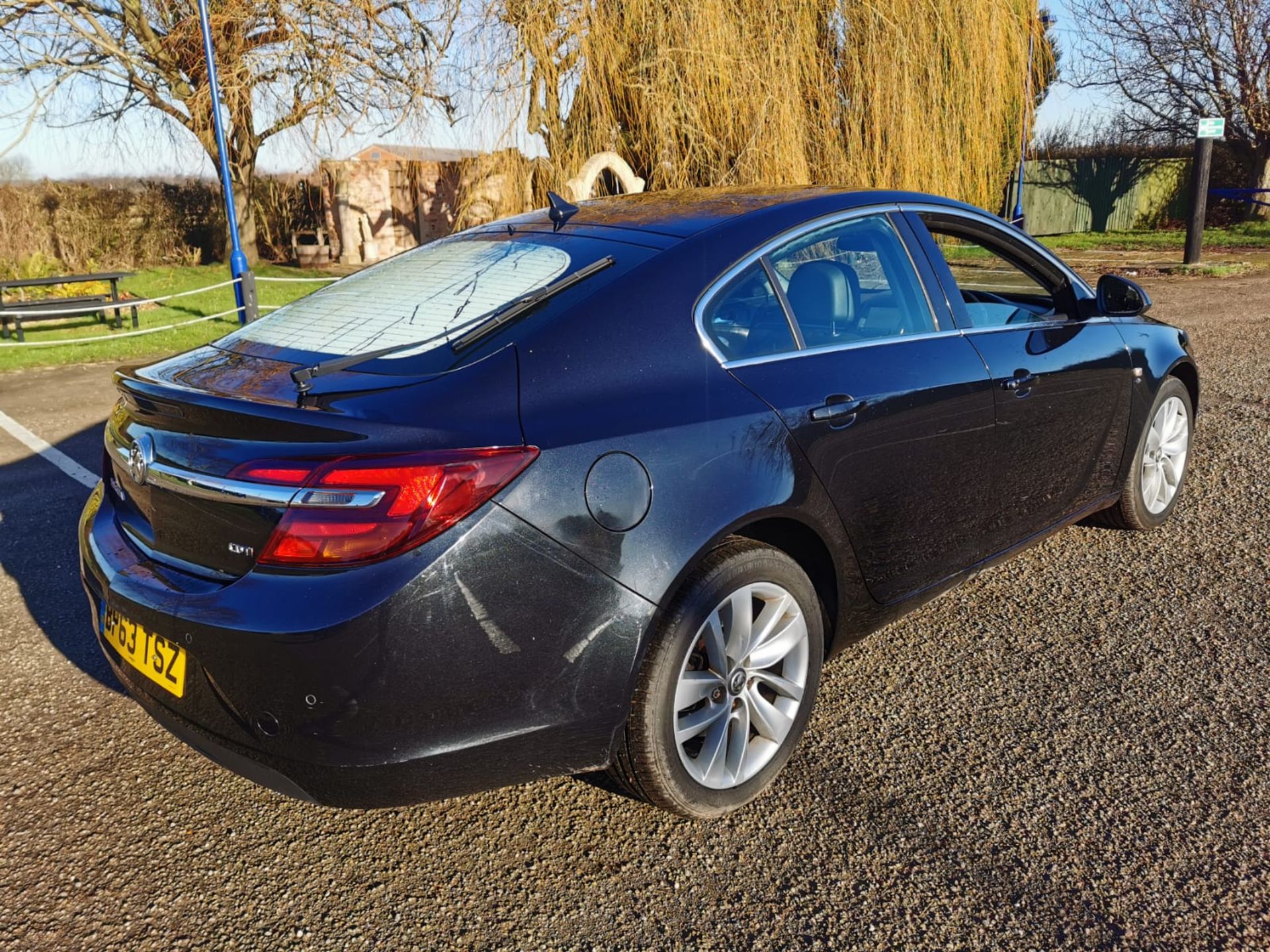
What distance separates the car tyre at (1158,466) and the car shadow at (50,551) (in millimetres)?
4060

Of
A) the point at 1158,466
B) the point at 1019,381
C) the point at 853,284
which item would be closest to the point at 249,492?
the point at 853,284

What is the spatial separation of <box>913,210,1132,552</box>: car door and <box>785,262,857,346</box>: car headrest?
1.27ft

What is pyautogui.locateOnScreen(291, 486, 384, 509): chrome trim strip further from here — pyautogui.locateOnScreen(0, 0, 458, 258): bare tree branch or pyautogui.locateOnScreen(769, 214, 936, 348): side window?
pyautogui.locateOnScreen(0, 0, 458, 258): bare tree branch

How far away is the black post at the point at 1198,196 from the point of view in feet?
48.5

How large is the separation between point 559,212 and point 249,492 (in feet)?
4.84

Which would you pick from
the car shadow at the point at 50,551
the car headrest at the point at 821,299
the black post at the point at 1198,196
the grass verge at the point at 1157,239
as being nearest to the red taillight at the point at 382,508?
the car headrest at the point at 821,299

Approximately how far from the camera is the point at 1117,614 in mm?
3693

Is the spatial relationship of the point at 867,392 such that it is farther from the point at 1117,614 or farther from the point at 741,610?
the point at 1117,614

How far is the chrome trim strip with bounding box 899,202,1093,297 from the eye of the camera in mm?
3369

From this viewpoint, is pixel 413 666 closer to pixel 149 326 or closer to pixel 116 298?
pixel 149 326

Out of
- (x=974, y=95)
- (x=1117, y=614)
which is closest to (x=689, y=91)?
(x=974, y=95)

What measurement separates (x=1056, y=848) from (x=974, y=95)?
1309cm

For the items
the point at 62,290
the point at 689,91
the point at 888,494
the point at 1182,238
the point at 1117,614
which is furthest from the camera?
the point at 1182,238

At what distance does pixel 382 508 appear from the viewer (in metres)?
2.02
